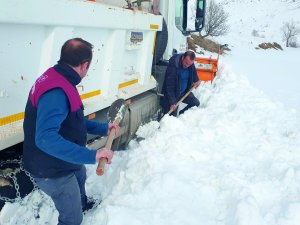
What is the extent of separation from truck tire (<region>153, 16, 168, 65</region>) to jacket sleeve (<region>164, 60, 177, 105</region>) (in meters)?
0.24

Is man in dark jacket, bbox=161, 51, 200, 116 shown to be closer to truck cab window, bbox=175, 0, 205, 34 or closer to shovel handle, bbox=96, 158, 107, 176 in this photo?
truck cab window, bbox=175, 0, 205, 34

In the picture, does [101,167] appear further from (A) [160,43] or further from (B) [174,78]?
(B) [174,78]

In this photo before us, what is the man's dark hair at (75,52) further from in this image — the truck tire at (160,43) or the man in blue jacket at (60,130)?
the truck tire at (160,43)

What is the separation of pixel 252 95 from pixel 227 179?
417cm

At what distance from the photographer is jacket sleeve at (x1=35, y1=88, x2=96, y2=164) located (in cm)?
215

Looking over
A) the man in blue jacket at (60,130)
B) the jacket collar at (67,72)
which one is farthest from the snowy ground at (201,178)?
the jacket collar at (67,72)

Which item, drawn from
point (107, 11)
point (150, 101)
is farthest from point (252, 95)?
point (107, 11)

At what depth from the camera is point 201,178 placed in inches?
146

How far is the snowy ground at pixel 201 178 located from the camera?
310 cm

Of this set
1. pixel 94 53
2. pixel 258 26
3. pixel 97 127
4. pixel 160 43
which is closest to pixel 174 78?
pixel 160 43

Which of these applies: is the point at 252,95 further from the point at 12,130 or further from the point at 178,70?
the point at 12,130

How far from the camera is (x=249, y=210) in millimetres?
3055

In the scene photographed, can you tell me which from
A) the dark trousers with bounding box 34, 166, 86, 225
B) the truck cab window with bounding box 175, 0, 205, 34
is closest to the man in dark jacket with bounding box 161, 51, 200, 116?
the truck cab window with bounding box 175, 0, 205, 34

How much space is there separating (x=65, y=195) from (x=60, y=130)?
55cm
